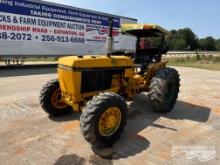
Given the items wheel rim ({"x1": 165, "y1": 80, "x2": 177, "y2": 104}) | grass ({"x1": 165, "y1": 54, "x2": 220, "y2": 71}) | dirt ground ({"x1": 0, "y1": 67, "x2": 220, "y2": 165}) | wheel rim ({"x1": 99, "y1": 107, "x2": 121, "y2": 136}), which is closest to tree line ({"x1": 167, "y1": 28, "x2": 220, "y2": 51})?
grass ({"x1": 165, "y1": 54, "x2": 220, "y2": 71})

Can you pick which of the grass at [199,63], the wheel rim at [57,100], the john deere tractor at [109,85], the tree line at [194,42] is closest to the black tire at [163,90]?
the john deere tractor at [109,85]

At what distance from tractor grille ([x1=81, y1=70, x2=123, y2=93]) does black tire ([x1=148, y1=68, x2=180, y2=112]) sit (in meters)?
0.98

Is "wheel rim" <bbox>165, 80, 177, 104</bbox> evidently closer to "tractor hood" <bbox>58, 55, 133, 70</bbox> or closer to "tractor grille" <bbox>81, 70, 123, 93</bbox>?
"tractor hood" <bbox>58, 55, 133, 70</bbox>

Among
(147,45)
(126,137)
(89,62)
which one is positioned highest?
(147,45)

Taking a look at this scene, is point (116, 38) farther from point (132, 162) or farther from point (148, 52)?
point (132, 162)

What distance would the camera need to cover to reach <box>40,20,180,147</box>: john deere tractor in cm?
482

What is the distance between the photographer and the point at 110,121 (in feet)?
16.4

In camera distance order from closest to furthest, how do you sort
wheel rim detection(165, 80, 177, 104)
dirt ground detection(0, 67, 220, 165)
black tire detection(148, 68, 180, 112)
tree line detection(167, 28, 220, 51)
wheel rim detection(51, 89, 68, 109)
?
dirt ground detection(0, 67, 220, 165) → wheel rim detection(51, 89, 68, 109) → black tire detection(148, 68, 180, 112) → wheel rim detection(165, 80, 177, 104) → tree line detection(167, 28, 220, 51)

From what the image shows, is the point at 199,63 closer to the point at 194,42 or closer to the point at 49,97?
the point at 49,97

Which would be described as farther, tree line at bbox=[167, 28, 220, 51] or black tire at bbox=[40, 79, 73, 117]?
tree line at bbox=[167, 28, 220, 51]

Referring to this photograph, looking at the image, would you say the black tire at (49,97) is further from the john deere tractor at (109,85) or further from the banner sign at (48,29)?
the banner sign at (48,29)

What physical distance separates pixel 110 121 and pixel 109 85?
52.3 inches

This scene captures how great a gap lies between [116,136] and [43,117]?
2.17 meters

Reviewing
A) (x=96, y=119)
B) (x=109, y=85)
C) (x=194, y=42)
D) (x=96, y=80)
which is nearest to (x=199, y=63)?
(x=109, y=85)
